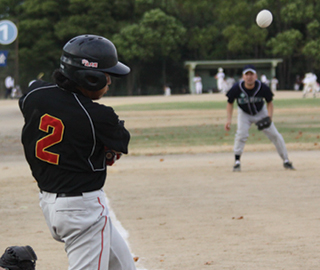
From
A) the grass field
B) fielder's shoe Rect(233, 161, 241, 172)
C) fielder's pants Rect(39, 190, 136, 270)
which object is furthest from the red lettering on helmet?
the grass field

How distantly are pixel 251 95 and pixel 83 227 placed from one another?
7527mm

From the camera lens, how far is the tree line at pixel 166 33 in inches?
2122

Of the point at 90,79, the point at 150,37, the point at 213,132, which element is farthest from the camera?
the point at 150,37

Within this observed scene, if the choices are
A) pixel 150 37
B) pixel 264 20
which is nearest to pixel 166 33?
pixel 150 37

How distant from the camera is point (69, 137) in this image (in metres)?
3.04

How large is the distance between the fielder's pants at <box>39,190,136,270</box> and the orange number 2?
218 millimetres

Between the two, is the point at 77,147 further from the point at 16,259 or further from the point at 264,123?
the point at 264,123

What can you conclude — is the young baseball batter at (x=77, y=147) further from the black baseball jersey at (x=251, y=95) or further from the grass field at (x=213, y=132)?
the grass field at (x=213, y=132)

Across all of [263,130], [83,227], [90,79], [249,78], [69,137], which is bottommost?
[263,130]

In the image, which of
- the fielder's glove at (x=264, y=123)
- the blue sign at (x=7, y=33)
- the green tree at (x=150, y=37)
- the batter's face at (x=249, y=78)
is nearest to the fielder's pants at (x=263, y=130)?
the fielder's glove at (x=264, y=123)

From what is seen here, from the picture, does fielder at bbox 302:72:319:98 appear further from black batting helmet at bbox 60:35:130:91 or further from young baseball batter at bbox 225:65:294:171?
black batting helmet at bbox 60:35:130:91

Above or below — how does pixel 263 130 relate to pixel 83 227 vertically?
below

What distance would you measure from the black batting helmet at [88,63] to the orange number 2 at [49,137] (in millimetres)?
271

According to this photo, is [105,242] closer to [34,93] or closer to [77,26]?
[34,93]
